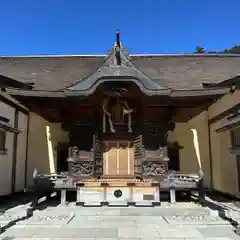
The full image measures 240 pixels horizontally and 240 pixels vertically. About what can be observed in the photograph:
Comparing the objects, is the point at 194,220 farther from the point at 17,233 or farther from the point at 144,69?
the point at 144,69

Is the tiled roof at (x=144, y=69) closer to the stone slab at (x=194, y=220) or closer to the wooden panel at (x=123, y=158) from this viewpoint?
the wooden panel at (x=123, y=158)

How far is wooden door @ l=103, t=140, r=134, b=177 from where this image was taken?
348 inches

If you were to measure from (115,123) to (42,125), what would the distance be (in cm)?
372

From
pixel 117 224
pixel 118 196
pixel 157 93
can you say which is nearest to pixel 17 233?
pixel 117 224

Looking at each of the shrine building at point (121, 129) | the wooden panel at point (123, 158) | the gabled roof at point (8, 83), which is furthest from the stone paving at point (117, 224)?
the gabled roof at point (8, 83)

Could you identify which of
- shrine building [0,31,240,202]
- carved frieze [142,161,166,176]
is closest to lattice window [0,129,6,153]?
shrine building [0,31,240,202]

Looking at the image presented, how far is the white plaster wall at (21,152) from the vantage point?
33.3 feet

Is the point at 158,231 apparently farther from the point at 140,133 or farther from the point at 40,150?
the point at 40,150

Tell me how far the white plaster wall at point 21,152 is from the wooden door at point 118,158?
3338 mm

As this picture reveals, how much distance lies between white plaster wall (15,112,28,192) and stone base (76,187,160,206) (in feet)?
11.9

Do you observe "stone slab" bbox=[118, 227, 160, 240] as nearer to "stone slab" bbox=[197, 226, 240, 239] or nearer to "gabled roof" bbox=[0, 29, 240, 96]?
"stone slab" bbox=[197, 226, 240, 239]

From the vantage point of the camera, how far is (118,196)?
7707 millimetres

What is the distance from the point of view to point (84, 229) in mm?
5203

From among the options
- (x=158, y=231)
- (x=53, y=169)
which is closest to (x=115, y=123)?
(x=53, y=169)
